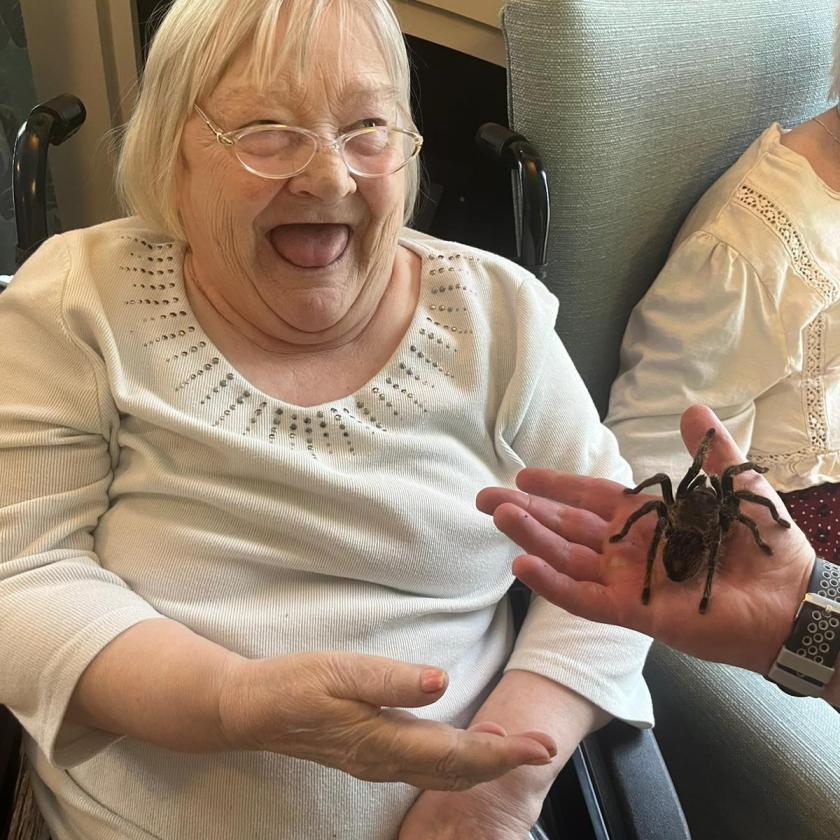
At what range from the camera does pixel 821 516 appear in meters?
1.43

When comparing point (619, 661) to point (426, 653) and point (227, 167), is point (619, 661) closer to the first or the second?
point (426, 653)

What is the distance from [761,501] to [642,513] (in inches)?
5.1

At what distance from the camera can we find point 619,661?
1.07 metres

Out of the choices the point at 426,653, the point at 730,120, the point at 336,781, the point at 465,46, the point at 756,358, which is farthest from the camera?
the point at 465,46

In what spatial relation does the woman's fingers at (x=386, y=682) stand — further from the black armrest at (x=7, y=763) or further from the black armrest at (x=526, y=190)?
the black armrest at (x=526, y=190)

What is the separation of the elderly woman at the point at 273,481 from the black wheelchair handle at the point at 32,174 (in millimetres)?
159

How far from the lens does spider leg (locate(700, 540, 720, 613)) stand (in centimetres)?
93

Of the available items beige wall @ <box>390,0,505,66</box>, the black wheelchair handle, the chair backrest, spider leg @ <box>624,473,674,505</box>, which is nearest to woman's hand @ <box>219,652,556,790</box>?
spider leg @ <box>624,473,674,505</box>

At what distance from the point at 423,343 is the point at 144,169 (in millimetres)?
391

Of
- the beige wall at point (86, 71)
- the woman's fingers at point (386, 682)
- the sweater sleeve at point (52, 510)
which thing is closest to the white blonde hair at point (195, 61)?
the sweater sleeve at point (52, 510)

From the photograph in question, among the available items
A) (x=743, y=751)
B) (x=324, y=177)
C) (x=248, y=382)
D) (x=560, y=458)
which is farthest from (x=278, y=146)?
(x=743, y=751)

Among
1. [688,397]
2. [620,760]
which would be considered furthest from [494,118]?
[620,760]

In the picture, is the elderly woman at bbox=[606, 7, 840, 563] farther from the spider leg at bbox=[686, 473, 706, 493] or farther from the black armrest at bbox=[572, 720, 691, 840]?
the black armrest at bbox=[572, 720, 691, 840]

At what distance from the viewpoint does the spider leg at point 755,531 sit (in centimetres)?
96
